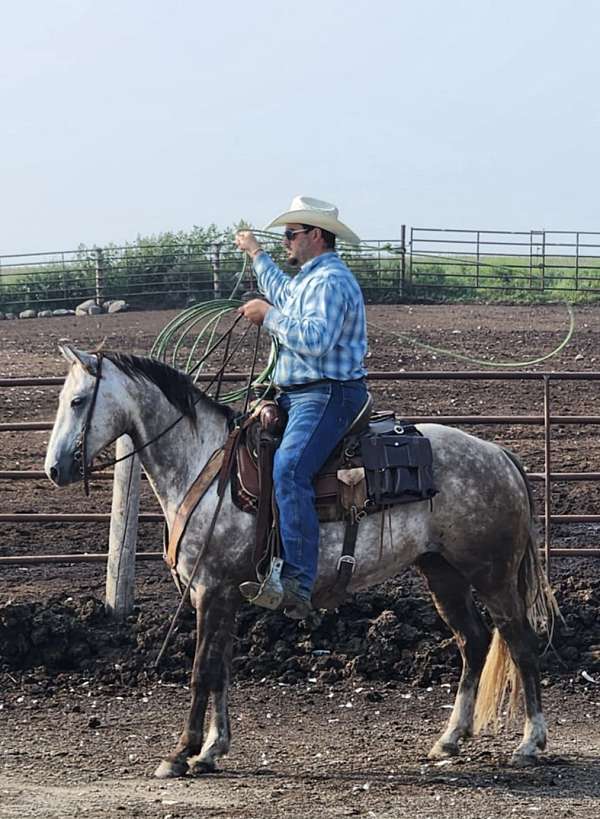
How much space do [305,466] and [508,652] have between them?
1.45 meters

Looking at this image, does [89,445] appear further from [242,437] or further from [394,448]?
[394,448]

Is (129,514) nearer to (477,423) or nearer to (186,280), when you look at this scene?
(477,423)

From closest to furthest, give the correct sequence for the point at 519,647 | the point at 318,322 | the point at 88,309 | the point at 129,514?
the point at 318,322
the point at 519,647
the point at 129,514
the point at 88,309

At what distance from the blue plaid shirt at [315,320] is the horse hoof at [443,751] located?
1.82m

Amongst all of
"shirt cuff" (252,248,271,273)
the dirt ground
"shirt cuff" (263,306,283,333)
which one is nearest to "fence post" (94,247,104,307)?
the dirt ground

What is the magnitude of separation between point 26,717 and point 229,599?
165 cm

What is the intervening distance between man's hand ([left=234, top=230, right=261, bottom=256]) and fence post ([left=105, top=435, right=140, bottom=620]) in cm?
231

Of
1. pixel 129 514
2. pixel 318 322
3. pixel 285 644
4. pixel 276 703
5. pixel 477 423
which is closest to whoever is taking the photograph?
pixel 318 322

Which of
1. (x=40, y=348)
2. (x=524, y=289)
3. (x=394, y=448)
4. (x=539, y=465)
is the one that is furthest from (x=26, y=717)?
(x=524, y=289)

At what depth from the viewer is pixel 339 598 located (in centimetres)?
609

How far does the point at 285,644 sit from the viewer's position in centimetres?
755

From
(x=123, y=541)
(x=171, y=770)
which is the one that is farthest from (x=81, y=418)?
(x=123, y=541)

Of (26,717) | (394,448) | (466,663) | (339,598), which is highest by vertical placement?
(394,448)

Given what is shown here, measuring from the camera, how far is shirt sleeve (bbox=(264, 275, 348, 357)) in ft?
18.5
